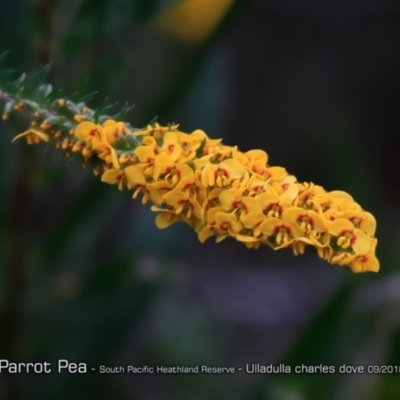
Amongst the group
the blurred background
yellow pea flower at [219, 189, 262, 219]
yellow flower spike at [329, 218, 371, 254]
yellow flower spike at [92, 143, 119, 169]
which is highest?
yellow flower spike at [329, 218, 371, 254]

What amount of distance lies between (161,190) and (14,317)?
1.74ft

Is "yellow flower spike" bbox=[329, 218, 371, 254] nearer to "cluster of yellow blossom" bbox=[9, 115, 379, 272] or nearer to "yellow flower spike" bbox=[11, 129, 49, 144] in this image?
"cluster of yellow blossom" bbox=[9, 115, 379, 272]

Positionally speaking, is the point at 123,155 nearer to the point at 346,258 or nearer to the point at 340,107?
the point at 346,258

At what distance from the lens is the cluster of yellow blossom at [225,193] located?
1.69ft

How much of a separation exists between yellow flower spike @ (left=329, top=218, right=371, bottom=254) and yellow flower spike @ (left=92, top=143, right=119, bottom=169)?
163mm

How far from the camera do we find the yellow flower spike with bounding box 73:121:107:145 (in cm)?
54

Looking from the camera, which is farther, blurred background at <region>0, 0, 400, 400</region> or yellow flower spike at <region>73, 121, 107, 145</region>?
blurred background at <region>0, 0, 400, 400</region>

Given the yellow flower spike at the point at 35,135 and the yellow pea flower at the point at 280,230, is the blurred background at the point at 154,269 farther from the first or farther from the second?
the yellow pea flower at the point at 280,230

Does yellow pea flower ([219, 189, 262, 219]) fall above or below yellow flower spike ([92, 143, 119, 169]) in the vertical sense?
above

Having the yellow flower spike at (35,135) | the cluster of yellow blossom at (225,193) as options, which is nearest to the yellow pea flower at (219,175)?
the cluster of yellow blossom at (225,193)

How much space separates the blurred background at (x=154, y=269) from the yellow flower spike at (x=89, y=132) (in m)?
0.05

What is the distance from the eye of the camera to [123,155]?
1.76 feet

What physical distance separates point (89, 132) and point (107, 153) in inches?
0.9

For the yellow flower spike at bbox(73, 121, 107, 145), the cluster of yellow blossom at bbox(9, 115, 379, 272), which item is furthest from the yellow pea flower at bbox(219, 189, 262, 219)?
the yellow flower spike at bbox(73, 121, 107, 145)
